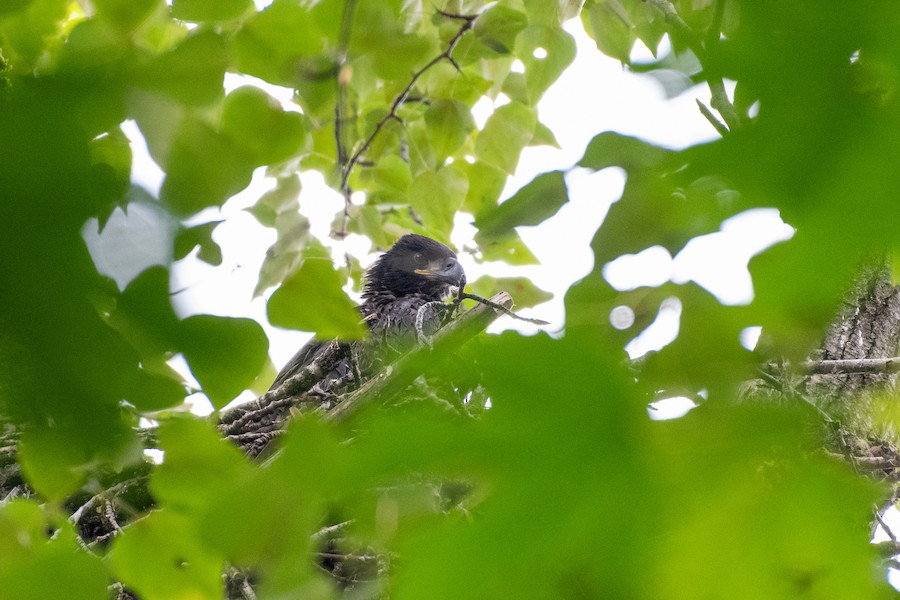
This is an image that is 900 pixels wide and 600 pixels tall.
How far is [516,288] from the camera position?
271cm

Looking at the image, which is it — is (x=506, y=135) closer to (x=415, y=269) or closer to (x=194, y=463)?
(x=194, y=463)

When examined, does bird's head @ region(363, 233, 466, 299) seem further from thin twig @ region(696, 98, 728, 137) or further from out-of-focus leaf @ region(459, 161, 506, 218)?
thin twig @ region(696, 98, 728, 137)

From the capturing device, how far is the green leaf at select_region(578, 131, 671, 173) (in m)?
0.57

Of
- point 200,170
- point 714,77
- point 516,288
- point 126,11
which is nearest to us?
point 714,77

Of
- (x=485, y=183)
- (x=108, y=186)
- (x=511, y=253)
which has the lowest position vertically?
(x=108, y=186)

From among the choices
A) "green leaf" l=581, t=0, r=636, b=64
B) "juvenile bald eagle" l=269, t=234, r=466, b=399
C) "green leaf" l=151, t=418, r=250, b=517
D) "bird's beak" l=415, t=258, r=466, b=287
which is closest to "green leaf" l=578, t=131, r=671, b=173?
"green leaf" l=151, t=418, r=250, b=517

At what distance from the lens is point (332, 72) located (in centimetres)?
132

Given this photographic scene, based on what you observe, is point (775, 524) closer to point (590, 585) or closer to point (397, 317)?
point (590, 585)

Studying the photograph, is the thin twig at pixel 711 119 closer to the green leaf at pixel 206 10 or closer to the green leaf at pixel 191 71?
the green leaf at pixel 191 71

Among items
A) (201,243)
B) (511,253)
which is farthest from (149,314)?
(511,253)

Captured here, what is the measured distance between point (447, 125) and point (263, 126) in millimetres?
1793

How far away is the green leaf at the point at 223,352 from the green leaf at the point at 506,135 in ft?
5.46

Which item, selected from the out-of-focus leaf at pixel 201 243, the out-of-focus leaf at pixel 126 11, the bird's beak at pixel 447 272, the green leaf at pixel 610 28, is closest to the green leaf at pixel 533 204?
the out-of-focus leaf at pixel 201 243

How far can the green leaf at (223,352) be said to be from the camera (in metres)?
0.67
